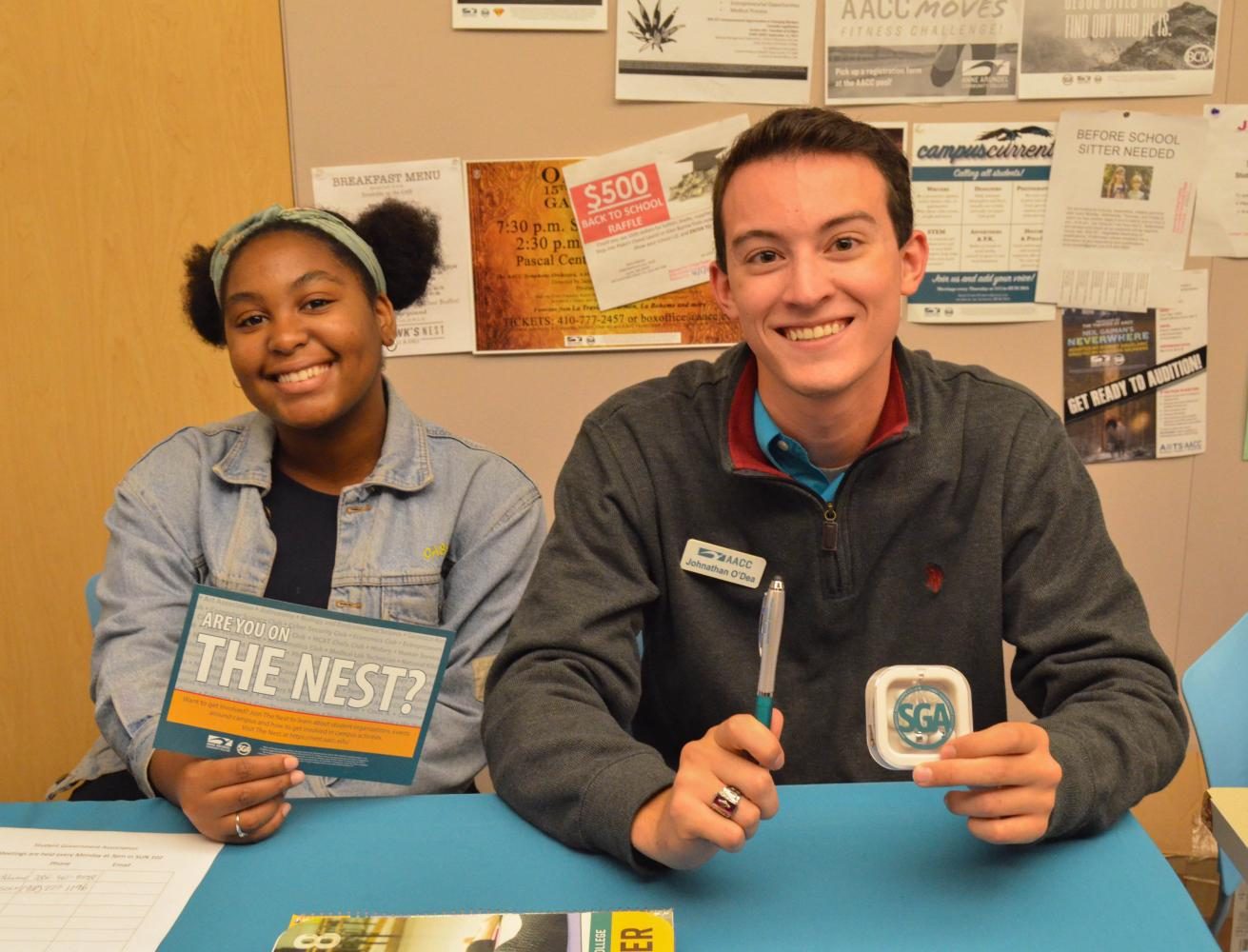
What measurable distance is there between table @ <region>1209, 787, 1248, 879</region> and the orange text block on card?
29.5 inches

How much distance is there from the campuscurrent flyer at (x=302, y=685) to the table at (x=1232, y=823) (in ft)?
2.40

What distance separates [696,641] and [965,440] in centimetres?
41

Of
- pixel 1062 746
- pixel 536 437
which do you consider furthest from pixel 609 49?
pixel 1062 746

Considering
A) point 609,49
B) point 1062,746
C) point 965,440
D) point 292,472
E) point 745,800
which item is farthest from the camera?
point 609,49

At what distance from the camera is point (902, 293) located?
4.36ft

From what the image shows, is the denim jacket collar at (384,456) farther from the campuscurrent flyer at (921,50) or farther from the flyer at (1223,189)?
the flyer at (1223,189)

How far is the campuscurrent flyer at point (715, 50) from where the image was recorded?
2045mm

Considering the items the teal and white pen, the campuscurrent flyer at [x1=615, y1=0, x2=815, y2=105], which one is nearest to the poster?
the campuscurrent flyer at [x1=615, y1=0, x2=815, y2=105]

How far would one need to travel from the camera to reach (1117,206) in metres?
2.17

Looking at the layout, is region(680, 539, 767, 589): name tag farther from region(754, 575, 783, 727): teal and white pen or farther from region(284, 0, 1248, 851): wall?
region(284, 0, 1248, 851): wall

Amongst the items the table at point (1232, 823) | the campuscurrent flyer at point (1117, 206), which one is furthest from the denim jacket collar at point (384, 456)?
the campuscurrent flyer at point (1117, 206)

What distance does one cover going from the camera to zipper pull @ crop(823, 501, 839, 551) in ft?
4.02

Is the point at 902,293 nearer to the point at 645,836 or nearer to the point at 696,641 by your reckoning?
the point at 696,641

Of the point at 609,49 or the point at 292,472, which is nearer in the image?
the point at 292,472
